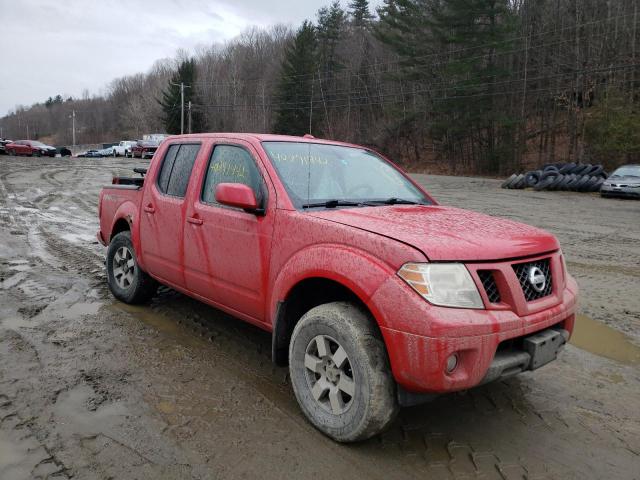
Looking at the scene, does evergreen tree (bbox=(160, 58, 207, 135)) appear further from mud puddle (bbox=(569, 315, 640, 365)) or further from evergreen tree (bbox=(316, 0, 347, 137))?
mud puddle (bbox=(569, 315, 640, 365))

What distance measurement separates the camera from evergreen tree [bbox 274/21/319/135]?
61469mm

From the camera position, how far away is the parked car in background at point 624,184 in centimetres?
1916

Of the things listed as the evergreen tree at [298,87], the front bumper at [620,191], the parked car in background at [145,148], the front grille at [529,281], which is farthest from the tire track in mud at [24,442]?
the evergreen tree at [298,87]

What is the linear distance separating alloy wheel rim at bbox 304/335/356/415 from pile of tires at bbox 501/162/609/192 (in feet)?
73.3

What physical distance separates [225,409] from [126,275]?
8.69ft

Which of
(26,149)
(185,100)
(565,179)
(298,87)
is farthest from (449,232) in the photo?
(185,100)

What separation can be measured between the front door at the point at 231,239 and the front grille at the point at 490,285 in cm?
141

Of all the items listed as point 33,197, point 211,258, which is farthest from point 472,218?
point 33,197

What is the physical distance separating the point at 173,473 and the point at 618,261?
8050 millimetres

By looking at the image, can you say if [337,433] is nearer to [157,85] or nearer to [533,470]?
[533,470]

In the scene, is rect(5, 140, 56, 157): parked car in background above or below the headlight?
above

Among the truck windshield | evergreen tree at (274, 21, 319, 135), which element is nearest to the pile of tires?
the truck windshield

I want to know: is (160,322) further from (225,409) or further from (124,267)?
(225,409)

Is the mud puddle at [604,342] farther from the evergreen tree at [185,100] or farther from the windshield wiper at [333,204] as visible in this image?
→ the evergreen tree at [185,100]
